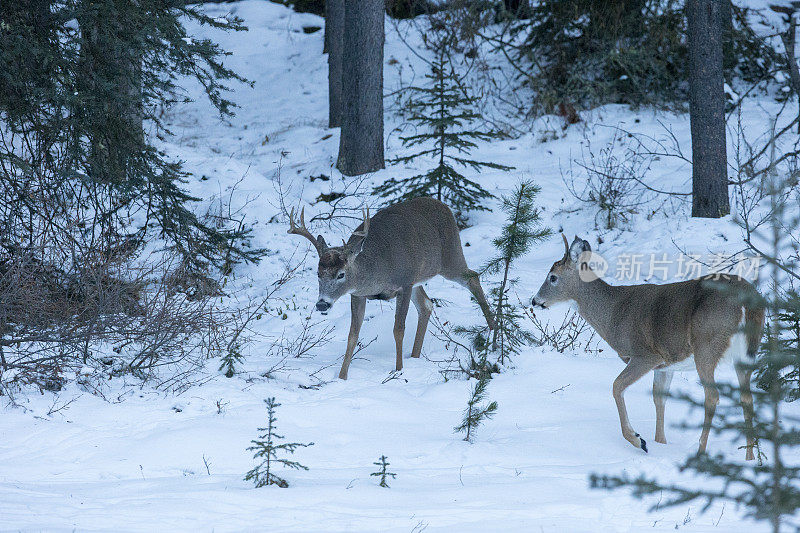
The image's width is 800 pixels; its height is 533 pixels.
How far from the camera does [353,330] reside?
28.1 ft

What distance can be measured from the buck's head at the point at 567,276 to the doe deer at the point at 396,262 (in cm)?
81

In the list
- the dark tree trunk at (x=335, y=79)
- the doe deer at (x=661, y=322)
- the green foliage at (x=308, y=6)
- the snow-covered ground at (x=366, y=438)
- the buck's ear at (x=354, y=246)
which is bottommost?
the snow-covered ground at (x=366, y=438)

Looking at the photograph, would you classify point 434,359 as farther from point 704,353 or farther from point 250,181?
point 250,181

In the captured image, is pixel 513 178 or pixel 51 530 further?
pixel 513 178

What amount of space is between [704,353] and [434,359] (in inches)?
136

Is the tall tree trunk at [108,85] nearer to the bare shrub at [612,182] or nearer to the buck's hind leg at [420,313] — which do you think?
the buck's hind leg at [420,313]

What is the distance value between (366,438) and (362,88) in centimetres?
884

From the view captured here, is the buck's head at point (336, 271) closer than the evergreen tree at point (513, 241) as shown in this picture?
No

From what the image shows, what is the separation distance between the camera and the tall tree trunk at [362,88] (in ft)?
46.6

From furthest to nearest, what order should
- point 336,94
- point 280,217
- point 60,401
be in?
point 336,94
point 280,217
point 60,401

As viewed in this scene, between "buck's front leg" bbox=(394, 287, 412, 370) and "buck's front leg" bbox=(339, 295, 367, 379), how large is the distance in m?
0.37

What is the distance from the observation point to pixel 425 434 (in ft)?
22.0

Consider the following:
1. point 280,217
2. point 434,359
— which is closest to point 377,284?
point 434,359

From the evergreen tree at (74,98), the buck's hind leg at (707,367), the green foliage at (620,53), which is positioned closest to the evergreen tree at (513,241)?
the buck's hind leg at (707,367)
